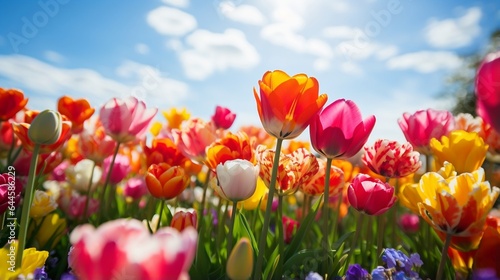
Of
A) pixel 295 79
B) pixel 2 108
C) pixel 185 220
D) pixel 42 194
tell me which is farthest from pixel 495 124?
pixel 2 108

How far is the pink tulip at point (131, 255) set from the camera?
50cm

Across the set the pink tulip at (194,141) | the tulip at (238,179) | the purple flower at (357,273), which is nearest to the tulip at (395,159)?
the purple flower at (357,273)

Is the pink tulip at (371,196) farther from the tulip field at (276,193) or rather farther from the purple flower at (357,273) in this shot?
the purple flower at (357,273)

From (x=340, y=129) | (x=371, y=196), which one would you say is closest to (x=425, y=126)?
(x=371, y=196)

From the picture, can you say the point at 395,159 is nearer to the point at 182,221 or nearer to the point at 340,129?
the point at 340,129

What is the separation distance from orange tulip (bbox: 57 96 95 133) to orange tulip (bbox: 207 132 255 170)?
1102mm

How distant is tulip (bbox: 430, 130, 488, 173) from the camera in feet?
5.16

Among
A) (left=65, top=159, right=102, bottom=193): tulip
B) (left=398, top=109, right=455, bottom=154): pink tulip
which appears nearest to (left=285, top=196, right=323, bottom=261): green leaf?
(left=398, top=109, right=455, bottom=154): pink tulip

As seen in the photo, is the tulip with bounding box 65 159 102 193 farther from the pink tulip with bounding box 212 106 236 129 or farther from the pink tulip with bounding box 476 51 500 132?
the pink tulip with bounding box 476 51 500 132

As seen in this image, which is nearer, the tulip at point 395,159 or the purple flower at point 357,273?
the purple flower at point 357,273

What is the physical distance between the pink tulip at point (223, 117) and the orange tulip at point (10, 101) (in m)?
1.18

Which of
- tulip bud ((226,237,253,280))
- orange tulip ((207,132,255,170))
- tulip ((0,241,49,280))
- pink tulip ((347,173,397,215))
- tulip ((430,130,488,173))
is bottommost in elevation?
tulip ((0,241,49,280))

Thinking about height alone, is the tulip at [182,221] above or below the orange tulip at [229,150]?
below

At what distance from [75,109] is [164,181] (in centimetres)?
101
